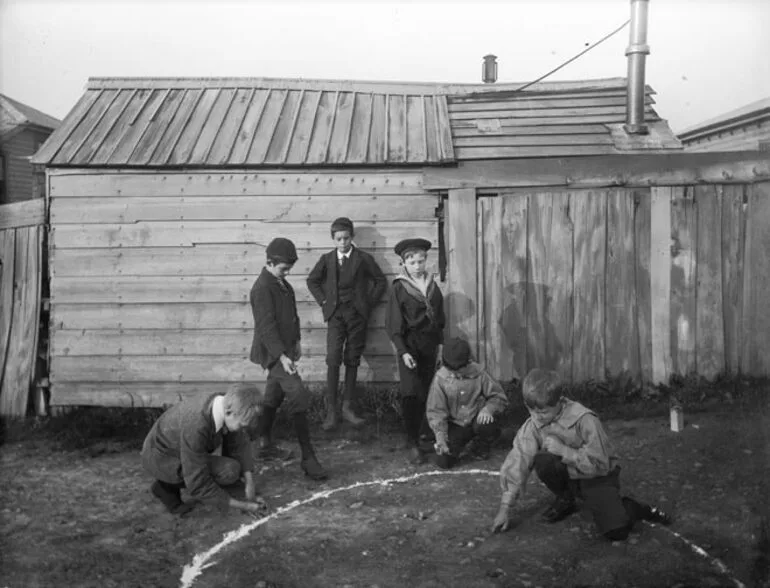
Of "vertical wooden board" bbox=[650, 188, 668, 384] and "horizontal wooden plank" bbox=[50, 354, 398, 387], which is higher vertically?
"vertical wooden board" bbox=[650, 188, 668, 384]

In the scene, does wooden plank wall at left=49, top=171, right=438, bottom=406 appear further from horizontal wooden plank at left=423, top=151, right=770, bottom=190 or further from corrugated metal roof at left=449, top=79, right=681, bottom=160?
corrugated metal roof at left=449, top=79, right=681, bottom=160

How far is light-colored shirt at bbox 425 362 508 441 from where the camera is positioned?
254 inches

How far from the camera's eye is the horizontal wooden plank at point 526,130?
8.99 m

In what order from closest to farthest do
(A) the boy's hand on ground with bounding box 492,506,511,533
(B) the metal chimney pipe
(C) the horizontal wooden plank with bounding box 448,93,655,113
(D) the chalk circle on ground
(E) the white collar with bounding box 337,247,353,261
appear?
1. (D) the chalk circle on ground
2. (A) the boy's hand on ground with bounding box 492,506,511,533
3. (E) the white collar with bounding box 337,247,353,261
4. (B) the metal chimney pipe
5. (C) the horizontal wooden plank with bounding box 448,93,655,113

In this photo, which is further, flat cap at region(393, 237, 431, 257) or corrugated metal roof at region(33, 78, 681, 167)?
corrugated metal roof at region(33, 78, 681, 167)

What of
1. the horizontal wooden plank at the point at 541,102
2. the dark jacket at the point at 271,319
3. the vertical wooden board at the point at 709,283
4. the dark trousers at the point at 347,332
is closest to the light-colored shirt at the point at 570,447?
the dark jacket at the point at 271,319

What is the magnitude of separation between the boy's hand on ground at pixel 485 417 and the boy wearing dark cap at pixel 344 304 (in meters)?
1.89

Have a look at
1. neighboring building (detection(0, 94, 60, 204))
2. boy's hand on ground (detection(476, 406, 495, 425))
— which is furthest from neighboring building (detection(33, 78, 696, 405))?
neighboring building (detection(0, 94, 60, 204))

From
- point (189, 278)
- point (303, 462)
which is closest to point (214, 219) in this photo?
point (189, 278)

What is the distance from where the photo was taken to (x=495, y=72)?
582 inches

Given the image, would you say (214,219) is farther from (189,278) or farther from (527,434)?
(527,434)

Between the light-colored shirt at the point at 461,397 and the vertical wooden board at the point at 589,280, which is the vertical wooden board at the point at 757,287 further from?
the light-colored shirt at the point at 461,397

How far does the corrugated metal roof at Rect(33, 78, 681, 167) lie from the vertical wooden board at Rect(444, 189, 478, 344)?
735 millimetres

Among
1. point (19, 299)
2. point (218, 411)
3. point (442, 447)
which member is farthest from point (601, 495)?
point (19, 299)
